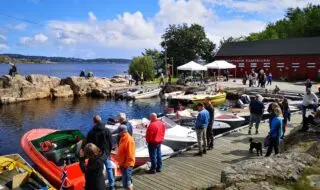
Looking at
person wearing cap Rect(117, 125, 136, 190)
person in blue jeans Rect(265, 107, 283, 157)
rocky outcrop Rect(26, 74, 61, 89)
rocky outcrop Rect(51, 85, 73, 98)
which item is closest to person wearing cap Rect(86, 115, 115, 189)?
person wearing cap Rect(117, 125, 136, 190)

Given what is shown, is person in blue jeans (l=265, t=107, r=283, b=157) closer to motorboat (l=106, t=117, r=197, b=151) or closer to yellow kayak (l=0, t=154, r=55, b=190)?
motorboat (l=106, t=117, r=197, b=151)

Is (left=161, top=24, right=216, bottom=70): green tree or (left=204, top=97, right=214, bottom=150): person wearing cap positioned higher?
(left=161, top=24, right=216, bottom=70): green tree

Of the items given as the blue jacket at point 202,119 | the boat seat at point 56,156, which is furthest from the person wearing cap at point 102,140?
the blue jacket at point 202,119

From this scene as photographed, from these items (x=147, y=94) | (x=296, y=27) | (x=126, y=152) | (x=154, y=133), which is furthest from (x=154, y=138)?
(x=296, y=27)

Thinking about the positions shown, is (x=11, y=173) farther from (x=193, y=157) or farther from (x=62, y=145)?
(x=193, y=157)

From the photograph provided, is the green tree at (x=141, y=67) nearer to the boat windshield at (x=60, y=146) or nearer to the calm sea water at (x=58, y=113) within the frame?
the calm sea water at (x=58, y=113)

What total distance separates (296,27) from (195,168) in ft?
250

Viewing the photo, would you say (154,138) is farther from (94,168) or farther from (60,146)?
(60,146)

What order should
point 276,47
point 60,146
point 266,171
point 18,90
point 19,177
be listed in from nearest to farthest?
point 266,171 < point 19,177 < point 60,146 < point 18,90 < point 276,47

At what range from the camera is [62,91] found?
4644cm

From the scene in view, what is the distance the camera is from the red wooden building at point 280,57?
48.0 m

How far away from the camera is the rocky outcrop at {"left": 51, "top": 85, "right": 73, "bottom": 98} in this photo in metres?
45.8

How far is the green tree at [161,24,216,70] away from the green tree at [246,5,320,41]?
23.3m

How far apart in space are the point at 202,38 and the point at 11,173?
56033 millimetres
